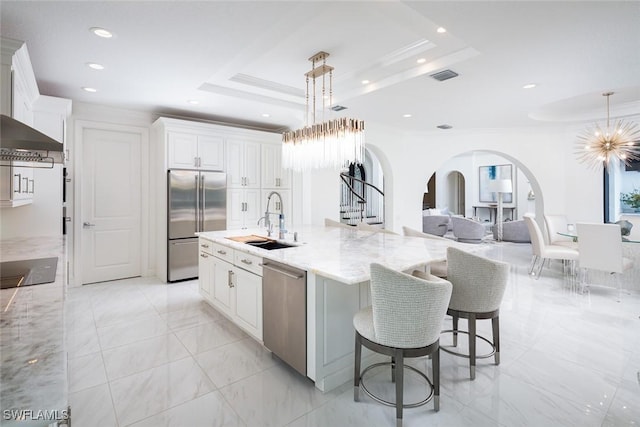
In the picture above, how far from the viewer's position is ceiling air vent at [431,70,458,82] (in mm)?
3413

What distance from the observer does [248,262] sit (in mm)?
2770

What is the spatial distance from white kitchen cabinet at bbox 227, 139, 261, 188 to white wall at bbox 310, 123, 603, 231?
1.23 m

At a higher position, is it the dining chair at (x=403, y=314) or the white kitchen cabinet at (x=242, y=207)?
the white kitchen cabinet at (x=242, y=207)

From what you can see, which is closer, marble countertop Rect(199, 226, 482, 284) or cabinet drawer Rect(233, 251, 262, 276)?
marble countertop Rect(199, 226, 482, 284)

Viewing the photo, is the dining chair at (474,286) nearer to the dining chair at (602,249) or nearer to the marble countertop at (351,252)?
the marble countertop at (351,252)

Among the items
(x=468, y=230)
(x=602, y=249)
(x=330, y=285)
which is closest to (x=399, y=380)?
(x=330, y=285)

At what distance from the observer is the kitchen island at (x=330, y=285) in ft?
6.94

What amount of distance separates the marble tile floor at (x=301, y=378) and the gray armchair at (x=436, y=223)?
542 centimetres

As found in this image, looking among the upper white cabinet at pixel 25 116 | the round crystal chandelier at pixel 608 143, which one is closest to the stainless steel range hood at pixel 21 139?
the upper white cabinet at pixel 25 116

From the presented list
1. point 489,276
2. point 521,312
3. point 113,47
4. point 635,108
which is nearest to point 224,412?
point 489,276

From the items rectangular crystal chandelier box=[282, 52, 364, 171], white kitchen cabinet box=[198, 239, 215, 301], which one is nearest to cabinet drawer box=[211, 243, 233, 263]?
white kitchen cabinet box=[198, 239, 215, 301]

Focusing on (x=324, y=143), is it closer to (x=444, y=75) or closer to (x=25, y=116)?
(x=444, y=75)

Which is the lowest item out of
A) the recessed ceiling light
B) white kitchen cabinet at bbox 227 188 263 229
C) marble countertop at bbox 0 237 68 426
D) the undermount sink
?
marble countertop at bbox 0 237 68 426

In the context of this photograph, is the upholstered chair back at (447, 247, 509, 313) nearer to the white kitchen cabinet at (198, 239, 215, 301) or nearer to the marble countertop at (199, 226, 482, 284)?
the marble countertop at (199, 226, 482, 284)
